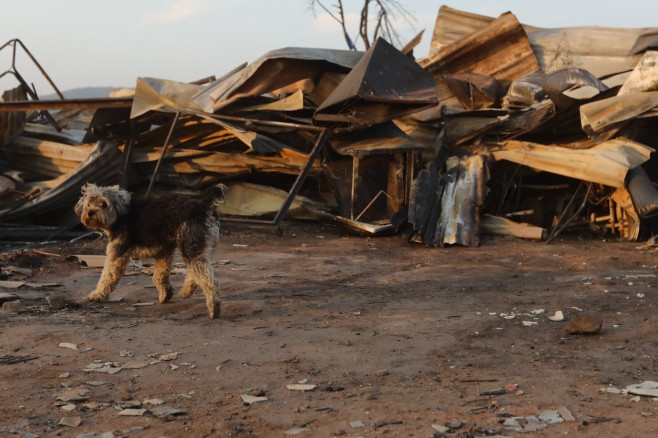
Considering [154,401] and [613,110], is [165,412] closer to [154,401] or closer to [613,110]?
[154,401]

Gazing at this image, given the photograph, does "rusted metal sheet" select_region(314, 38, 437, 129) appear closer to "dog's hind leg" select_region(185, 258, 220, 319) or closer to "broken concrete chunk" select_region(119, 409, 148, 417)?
"dog's hind leg" select_region(185, 258, 220, 319)

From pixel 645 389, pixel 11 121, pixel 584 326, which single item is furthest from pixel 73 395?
pixel 11 121

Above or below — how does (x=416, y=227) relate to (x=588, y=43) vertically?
below

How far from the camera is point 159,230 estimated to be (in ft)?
26.6

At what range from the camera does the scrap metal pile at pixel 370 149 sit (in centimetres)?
1304

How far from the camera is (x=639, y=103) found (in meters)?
12.9

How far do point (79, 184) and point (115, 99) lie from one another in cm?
161

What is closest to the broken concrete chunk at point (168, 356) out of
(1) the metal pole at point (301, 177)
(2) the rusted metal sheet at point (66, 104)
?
(1) the metal pole at point (301, 177)

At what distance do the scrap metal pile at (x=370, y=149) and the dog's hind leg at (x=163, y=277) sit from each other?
4.74 m

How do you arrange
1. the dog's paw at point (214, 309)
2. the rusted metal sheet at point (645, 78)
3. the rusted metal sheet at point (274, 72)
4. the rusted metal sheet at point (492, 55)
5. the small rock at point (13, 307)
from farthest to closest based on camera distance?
the rusted metal sheet at point (492, 55)
the rusted metal sheet at point (274, 72)
the rusted metal sheet at point (645, 78)
the small rock at point (13, 307)
the dog's paw at point (214, 309)

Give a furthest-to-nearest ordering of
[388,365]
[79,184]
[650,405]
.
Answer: [79,184]
[388,365]
[650,405]

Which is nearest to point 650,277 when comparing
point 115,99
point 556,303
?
point 556,303

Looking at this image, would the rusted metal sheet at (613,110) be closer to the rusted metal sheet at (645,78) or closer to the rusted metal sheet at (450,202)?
the rusted metal sheet at (645,78)

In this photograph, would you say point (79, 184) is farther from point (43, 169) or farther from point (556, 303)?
point (556, 303)
